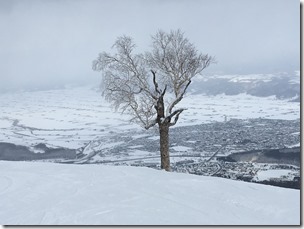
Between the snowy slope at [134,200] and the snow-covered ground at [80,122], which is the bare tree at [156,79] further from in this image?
the snow-covered ground at [80,122]

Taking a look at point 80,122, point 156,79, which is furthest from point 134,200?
point 80,122

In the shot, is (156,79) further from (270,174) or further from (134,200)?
(270,174)

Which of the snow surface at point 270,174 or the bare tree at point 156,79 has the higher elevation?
the bare tree at point 156,79

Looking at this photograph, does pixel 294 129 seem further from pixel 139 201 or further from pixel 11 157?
pixel 139 201

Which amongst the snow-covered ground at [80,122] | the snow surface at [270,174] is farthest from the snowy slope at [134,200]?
the snow-covered ground at [80,122]

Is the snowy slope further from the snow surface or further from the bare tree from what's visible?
the snow surface

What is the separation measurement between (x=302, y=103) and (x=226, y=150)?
236 ft

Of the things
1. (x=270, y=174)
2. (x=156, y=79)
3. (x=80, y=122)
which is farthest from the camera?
(x=80, y=122)

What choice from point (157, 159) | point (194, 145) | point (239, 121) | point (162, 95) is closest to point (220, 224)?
point (162, 95)

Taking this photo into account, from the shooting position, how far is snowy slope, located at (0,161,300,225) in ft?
29.1

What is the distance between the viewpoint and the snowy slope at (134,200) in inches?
349

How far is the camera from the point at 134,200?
33.7 ft

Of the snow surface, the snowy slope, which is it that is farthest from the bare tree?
the snow surface

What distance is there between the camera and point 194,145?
91812 millimetres
